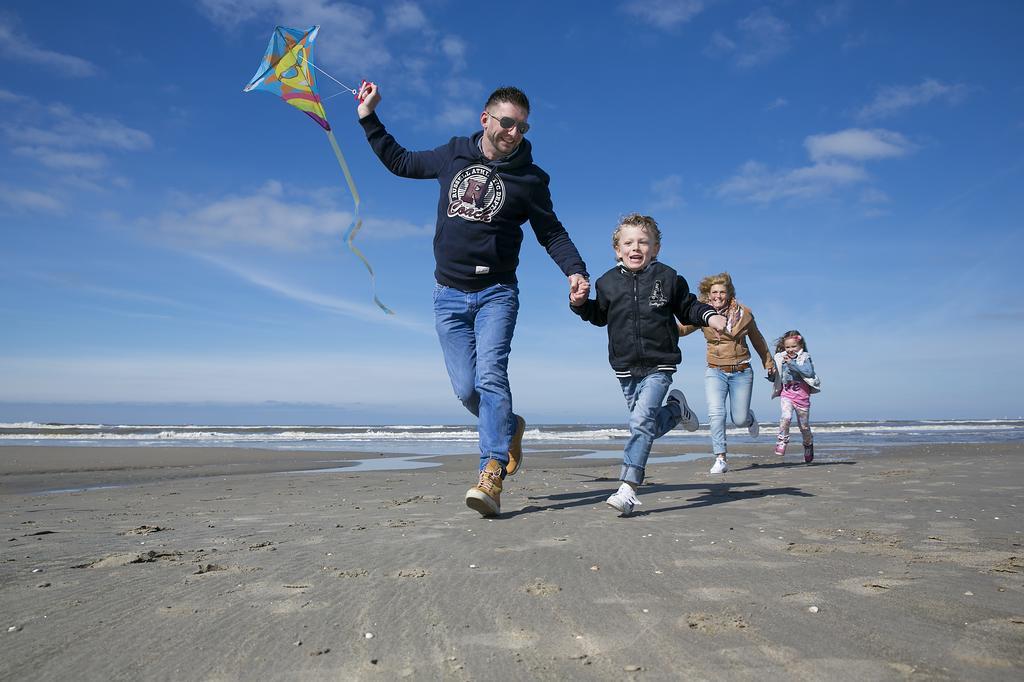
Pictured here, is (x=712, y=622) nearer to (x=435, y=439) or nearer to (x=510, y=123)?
(x=510, y=123)

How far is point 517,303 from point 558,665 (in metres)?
3.04

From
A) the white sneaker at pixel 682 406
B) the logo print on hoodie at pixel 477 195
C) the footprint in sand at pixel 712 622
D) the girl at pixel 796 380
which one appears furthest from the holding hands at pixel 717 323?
the girl at pixel 796 380

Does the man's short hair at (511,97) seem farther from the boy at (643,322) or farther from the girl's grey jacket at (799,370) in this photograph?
the girl's grey jacket at (799,370)

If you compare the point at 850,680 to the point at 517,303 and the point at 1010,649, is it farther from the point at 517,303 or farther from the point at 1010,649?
the point at 517,303

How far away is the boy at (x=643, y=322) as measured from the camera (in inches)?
173

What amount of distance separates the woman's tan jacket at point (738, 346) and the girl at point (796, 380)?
1.28 metres

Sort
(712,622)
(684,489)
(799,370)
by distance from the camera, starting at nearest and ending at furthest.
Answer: (712,622), (684,489), (799,370)

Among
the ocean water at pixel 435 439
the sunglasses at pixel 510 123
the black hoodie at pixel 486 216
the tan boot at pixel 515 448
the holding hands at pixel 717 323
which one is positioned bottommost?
the ocean water at pixel 435 439

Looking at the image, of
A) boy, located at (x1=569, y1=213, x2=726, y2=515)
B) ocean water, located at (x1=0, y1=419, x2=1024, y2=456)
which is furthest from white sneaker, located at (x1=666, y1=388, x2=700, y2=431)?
ocean water, located at (x1=0, y1=419, x2=1024, y2=456)

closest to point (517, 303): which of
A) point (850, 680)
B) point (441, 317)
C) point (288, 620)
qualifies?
point (441, 317)

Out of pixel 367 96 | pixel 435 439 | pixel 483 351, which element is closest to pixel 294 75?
pixel 367 96

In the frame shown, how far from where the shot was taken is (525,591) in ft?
7.51

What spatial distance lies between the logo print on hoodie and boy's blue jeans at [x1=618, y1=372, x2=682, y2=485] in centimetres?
156

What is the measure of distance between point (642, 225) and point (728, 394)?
12.4 feet
